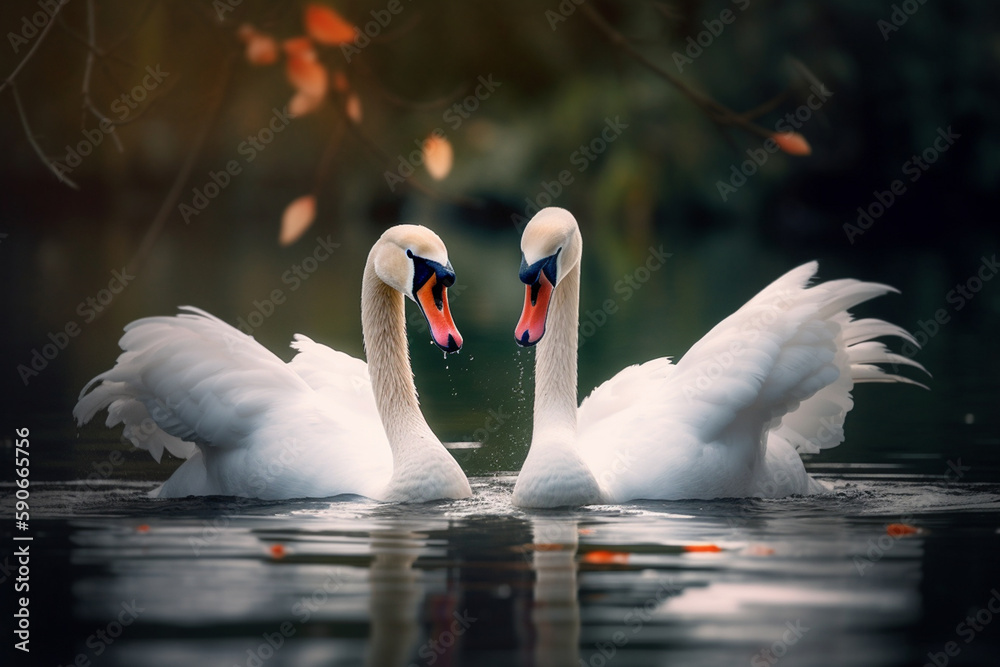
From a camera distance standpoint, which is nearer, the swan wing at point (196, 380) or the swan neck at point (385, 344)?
the swan wing at point (196, 380)

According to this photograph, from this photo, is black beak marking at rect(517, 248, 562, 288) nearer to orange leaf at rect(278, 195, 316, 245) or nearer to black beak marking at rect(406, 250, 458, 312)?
black beak marking at rect(406, 250, 458, 312)

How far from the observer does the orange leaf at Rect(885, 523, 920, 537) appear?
7.70 metres

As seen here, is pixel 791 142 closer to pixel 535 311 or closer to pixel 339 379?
pixel 535 311

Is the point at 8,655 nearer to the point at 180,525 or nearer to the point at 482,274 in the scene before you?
the point at 180,525

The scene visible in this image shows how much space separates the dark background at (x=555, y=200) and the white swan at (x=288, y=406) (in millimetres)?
844

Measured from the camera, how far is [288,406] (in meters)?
9.37

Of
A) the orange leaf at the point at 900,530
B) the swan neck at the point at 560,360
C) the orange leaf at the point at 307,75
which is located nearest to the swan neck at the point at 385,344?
the swan neck at the point at 560,360

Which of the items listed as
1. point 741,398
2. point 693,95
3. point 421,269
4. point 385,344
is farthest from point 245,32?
point 385,344

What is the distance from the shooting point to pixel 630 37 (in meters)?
3.33

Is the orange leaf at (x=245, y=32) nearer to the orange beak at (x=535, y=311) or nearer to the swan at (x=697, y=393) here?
the swan at (x=697, y=393)

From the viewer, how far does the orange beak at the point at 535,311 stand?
27.9ft

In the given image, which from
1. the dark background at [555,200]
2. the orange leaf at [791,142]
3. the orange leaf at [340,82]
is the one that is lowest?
the orange leaf at [791,142]

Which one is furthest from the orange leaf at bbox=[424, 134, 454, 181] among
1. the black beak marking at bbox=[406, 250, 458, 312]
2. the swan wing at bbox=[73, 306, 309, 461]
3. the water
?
the swan wing at bbox=[73, 306, 309, 461]

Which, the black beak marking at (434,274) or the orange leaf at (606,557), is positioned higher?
the black beak marking at (434,274)
